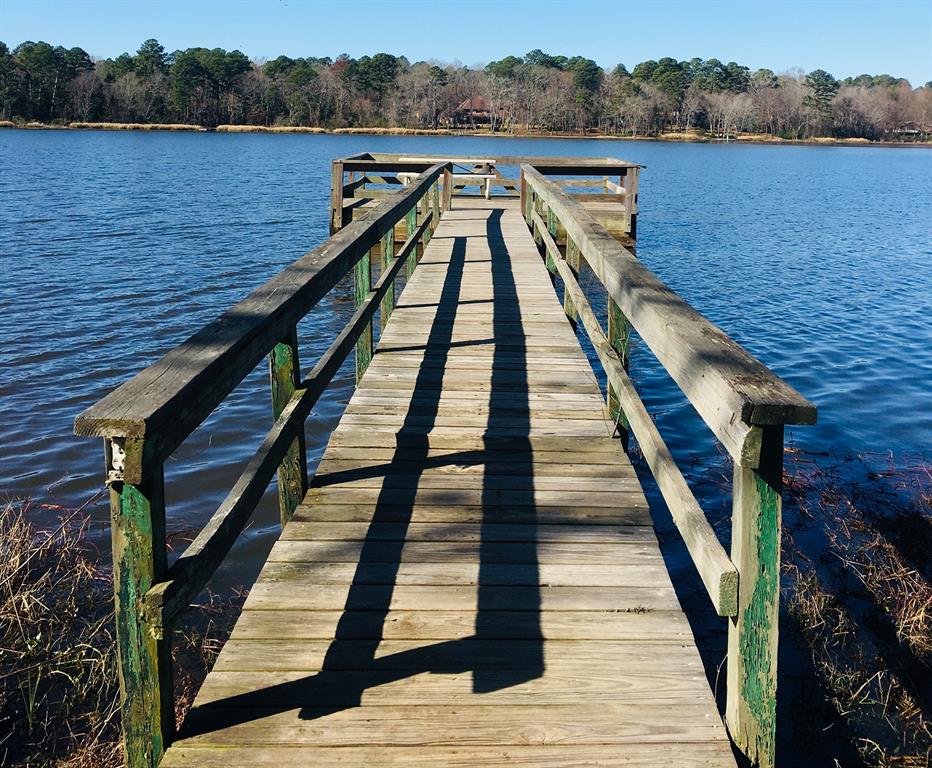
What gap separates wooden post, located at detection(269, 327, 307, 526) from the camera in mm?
3203

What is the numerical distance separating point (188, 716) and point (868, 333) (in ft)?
41.1

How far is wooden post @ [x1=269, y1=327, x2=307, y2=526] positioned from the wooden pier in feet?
0.03

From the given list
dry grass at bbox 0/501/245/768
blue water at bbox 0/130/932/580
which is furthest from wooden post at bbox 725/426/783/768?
blue water at bbox 0/130/932/580

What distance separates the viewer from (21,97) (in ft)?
317

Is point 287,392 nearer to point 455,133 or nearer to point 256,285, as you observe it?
point 256,285

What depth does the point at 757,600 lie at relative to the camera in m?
2.01

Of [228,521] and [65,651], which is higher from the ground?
[228,521]

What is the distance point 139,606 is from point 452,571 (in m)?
1.31

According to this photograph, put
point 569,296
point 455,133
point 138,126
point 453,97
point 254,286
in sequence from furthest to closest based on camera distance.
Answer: point 453,97 → point 455,133 → point 138,126 → point 254,286 → point 569,296

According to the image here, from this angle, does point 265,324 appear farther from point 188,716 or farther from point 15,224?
point 15,224

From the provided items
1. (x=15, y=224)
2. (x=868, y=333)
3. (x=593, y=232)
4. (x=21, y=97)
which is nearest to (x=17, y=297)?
(x=15, y=224)

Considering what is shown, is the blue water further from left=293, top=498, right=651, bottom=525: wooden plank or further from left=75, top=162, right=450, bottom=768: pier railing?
left=75, top=162, right=450, bottom=768: pier railing

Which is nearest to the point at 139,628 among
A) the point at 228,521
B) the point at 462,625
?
the point at 228,521

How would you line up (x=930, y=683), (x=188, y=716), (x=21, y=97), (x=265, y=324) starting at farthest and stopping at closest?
(x=21, y=97)
(x=930, y=683)
(x=265, y=324)
(x=188, y=716)
